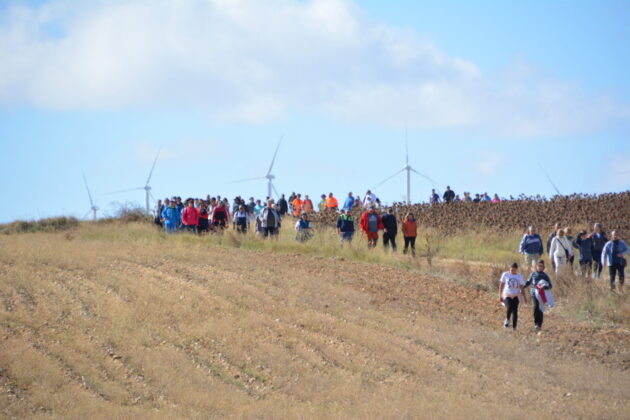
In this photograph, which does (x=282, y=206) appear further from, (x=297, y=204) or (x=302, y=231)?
(x=302, y=231)

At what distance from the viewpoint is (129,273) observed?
2212 cm

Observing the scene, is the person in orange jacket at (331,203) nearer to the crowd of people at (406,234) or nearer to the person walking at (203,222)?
the crowd of people at (406,234)

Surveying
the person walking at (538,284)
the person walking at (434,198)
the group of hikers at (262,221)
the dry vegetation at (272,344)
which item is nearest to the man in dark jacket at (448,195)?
the person walking at (434,198)

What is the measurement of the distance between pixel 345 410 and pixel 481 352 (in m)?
5.15

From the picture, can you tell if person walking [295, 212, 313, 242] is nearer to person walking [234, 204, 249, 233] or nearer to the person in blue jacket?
person walking [234, 204, 249, 233]

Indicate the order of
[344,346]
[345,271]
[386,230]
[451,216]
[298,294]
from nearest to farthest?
1. [344,346]
2. [298,294]
3. [345,271]
4. [386,230]
5. [451,216]

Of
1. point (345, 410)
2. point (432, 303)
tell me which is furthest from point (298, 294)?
point (345, 410)

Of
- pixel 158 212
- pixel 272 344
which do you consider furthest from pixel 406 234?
pixel 272 344

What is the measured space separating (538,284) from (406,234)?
1009cm

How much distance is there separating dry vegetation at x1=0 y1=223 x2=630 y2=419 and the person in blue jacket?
5.62 metres

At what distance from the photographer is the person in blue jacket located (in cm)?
3170

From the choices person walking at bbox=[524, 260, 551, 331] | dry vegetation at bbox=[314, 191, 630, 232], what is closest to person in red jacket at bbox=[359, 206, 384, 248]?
dry vegetation at bbox=[314, 191, 630, 232]

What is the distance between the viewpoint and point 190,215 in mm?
31219

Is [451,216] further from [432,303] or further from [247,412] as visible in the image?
[247,412]
